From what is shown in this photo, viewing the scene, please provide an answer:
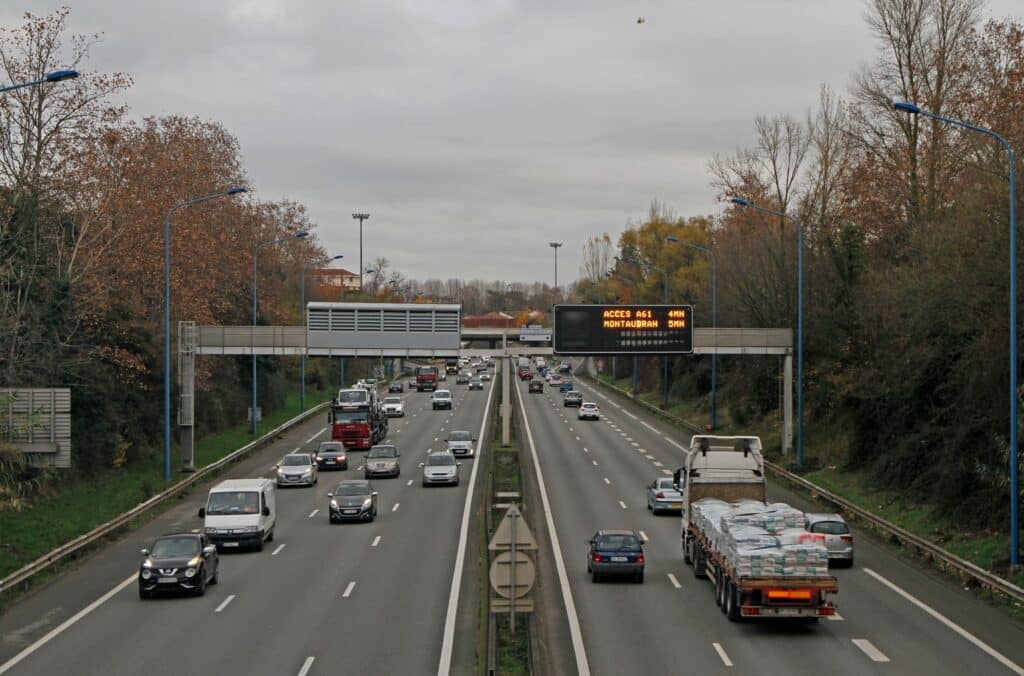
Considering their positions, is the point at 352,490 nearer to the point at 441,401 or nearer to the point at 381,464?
the point at 381,464

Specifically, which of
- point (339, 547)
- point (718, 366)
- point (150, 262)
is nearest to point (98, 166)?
point (150, 262)

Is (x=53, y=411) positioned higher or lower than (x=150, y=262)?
lower

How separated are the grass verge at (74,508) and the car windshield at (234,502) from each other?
13.3 feet

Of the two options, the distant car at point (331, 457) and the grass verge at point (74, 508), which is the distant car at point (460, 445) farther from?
the grass verge at point (74, 508)

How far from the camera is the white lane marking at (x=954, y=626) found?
20547 mm

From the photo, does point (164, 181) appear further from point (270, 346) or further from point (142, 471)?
point (142, 471)

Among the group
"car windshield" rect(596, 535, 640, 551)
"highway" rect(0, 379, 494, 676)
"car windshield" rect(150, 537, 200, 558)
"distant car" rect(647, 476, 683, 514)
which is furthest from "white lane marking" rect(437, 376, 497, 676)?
"distant car" rect(647, 476, 683, 514)

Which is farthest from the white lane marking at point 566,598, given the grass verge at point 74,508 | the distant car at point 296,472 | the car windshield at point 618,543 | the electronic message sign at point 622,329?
the grass verge at point 74,508

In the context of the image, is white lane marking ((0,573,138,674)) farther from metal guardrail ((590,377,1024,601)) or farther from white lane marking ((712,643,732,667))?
metal guardrail ((590,377,1024,601))

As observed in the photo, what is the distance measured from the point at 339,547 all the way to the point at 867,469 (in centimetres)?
2208

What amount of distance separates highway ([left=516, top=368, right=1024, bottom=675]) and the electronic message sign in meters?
12.2

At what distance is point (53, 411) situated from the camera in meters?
35.2

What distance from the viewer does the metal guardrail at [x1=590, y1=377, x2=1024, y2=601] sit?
86.0ft

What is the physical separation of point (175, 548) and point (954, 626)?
17.2 m
